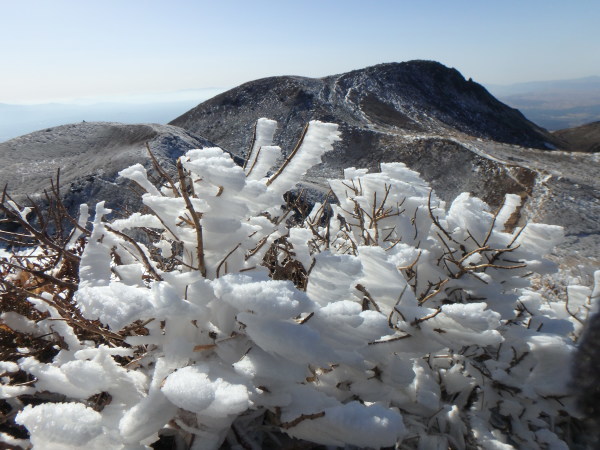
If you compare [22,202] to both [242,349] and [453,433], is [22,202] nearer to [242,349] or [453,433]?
[242,349]

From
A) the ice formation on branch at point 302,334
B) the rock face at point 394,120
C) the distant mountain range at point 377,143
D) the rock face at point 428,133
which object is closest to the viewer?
the ice formation on branch at point 302,334

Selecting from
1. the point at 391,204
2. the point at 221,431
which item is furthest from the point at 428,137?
the point at 221,431

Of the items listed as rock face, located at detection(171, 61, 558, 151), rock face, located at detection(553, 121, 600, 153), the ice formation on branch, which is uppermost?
rock face, located at detection(171, 61, 558, 151)

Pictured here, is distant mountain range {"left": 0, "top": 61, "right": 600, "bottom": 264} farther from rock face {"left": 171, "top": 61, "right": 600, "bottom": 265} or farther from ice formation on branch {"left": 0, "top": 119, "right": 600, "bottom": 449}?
ice formation on branch {"left": 0, "top": 119, "right": 600, "bottom": 449}

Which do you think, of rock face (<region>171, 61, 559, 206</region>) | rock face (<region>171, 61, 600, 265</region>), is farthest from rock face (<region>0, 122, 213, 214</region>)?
rock face (<region>171, 61, 559, 206</region>)

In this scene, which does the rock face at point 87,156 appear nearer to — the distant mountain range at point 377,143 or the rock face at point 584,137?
the distant mountain range at point 377,143

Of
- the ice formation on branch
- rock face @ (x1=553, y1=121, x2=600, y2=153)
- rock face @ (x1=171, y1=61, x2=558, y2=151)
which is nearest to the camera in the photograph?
the ice formation on branch

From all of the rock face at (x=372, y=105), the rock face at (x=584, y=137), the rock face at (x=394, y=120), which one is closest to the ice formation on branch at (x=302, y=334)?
the rock face at (x=394, y=120)
